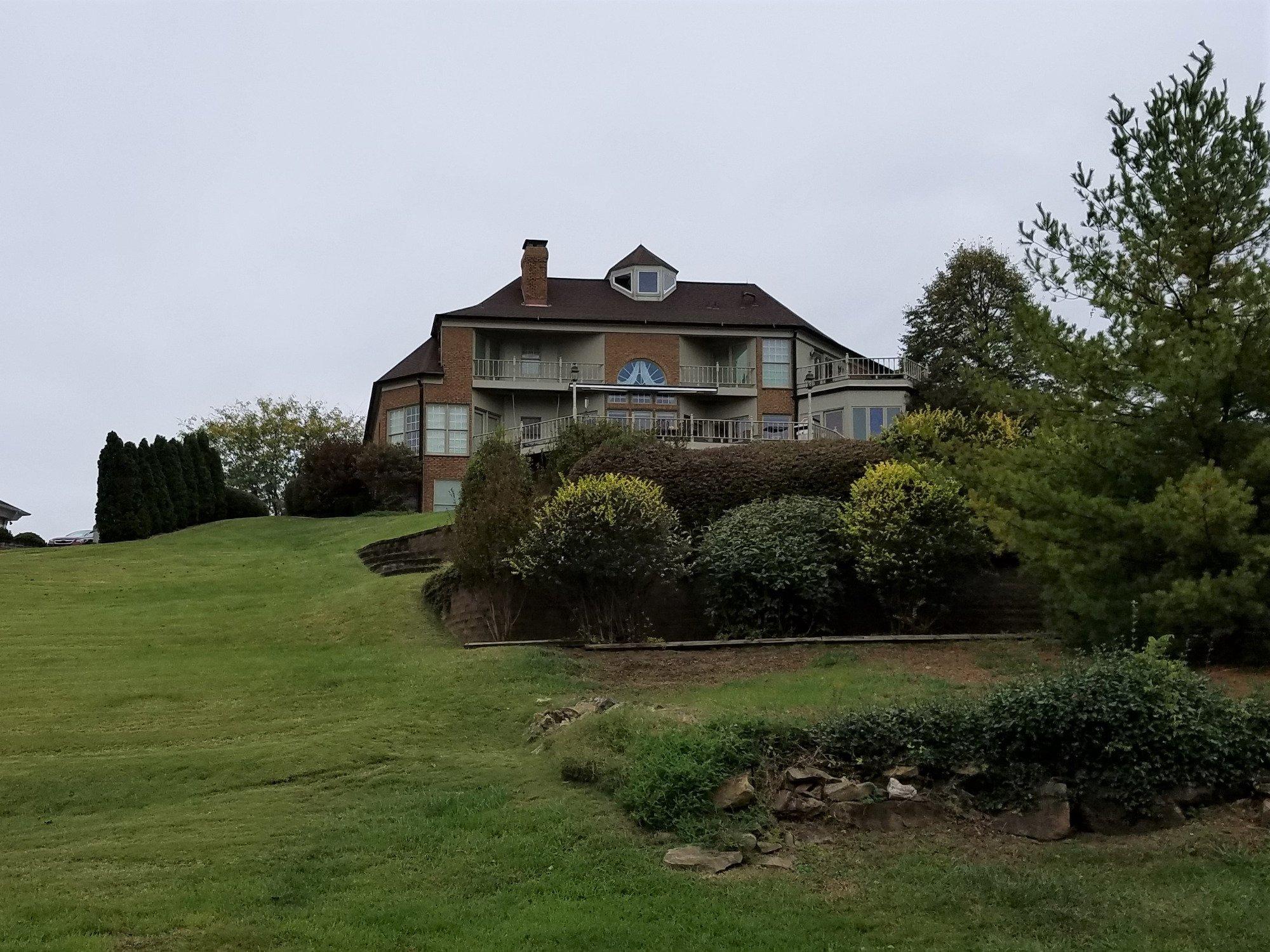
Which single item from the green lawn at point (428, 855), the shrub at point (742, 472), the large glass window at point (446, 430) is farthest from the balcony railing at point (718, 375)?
the green lawn at point (428, 855)

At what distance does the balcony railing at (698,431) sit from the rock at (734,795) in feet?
73.1

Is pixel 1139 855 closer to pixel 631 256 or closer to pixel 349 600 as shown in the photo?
pixel 349 600

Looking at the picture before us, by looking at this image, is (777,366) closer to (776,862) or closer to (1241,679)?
(1241,679)

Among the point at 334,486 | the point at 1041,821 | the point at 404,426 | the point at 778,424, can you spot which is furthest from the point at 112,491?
the point at 1041,821

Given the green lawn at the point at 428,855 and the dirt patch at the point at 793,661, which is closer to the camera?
the green lawn at the point at 428,855

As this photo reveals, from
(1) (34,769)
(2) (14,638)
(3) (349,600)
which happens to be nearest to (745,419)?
(3) (349,600)

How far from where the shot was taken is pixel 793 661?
55.4 feet

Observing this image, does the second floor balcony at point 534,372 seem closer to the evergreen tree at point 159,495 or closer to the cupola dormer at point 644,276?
the cupola dormer at point 644,276

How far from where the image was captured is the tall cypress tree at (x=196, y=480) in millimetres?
42219

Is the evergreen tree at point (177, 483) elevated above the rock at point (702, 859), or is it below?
above

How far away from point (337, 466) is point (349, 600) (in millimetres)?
19842

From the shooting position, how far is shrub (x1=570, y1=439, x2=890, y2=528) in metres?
21.4

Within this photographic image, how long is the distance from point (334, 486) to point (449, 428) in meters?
4.71

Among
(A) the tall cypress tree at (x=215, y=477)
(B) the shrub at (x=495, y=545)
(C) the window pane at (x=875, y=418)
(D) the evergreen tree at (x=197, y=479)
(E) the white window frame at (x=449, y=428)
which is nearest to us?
(B) the shrub at (x=495, y=545)
